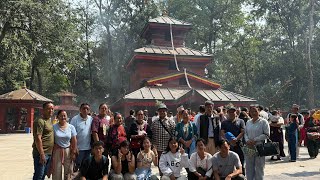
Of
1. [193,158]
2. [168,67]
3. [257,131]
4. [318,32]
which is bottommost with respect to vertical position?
[193,158]

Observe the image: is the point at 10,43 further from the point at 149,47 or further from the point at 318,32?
the point at 318,32

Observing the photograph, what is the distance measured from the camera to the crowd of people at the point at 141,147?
19.9ft

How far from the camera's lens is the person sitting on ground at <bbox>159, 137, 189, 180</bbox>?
646 cm

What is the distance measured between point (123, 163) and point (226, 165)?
81.8 inches

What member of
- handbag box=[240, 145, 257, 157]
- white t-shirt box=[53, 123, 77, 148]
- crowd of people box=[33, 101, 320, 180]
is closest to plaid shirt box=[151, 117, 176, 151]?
crowd of people box=[33, 101, 320, 180]

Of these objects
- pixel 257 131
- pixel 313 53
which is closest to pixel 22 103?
pixel 257 131

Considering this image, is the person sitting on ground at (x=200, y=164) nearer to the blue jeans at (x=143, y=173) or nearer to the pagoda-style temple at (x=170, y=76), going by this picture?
the blue jeans at (x=143, y=173)

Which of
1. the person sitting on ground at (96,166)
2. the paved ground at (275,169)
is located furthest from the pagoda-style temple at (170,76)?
the person sitting on ground at (96,166)

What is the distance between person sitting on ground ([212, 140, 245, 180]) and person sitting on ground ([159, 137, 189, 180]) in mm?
695

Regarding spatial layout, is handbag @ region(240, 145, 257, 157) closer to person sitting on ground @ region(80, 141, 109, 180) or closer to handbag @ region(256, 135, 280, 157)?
handbag @ region(256, 135, 280, 157)

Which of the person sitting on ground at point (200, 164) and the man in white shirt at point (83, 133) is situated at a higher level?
the man in white shirt at point (83, 133)

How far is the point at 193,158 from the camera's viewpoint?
6.39 meters

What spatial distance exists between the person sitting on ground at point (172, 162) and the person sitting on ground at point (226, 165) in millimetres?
695

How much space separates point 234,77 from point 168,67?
2336cm
